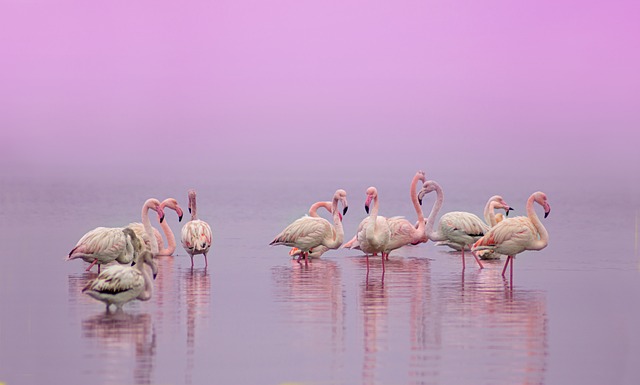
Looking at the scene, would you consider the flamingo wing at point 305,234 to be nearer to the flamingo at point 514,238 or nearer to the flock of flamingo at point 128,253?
the flock of flamingo at point 128,253

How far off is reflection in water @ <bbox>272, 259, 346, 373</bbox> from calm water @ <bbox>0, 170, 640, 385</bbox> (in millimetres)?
23

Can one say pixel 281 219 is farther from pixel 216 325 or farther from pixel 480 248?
pixel 216 325

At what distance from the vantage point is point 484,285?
47.0ft

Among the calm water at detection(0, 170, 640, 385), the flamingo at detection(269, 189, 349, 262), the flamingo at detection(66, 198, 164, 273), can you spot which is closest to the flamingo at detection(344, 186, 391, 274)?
the calm water at detection(0, 170, 640, 385)

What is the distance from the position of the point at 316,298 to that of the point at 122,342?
3.42m

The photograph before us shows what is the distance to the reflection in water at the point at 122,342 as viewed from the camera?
29.0 feet

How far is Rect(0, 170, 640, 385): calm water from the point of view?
29.8 ft

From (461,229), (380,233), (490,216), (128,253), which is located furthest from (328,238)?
(490,216)

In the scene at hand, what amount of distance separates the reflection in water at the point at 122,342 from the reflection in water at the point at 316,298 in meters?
1.50

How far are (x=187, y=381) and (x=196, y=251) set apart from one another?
24.5 ft

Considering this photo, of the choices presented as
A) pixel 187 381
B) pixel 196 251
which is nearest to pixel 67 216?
pixel 196 251

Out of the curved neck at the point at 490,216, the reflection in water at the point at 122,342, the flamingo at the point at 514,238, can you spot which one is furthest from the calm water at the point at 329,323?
the curved neck at the point at 490,216

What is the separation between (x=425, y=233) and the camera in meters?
18.4

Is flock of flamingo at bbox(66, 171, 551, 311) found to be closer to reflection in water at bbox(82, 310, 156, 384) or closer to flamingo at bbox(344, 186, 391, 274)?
flamingo at bbox(344, 186, 391, 274)
